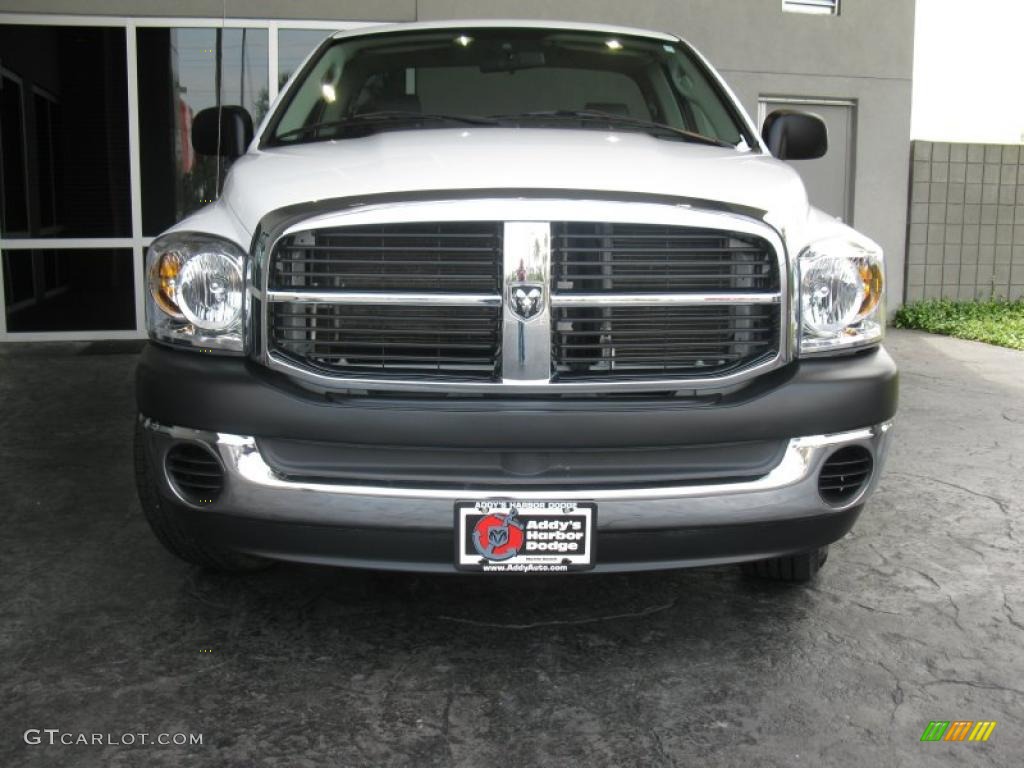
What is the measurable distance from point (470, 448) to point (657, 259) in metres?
0.65

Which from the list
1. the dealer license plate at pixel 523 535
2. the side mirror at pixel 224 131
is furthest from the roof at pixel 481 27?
the dealer license plate at pixel 523 535

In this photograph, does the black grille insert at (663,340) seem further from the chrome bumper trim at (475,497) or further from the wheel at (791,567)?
the wheel at (791,567)

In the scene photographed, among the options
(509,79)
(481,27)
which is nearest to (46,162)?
(481,27)

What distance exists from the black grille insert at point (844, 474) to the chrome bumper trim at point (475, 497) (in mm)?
32

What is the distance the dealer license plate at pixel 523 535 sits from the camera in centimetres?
240

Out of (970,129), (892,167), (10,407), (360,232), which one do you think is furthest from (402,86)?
(970,129)

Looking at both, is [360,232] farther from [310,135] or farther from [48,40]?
[48,40]

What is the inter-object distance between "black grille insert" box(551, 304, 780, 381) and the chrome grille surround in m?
0.03

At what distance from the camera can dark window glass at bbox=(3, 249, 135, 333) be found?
29.0 feet

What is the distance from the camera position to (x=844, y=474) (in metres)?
2.61

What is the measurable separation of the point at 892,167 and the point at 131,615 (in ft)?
30.5

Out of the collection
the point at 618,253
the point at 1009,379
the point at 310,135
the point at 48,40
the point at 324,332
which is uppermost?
the point at 48,40

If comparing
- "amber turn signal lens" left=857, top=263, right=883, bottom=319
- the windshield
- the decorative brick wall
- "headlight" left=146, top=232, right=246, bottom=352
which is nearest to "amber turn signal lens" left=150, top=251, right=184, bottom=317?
"headlight" left=146, top=232, right=246, bottom=352

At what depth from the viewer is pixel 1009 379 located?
731 cm
